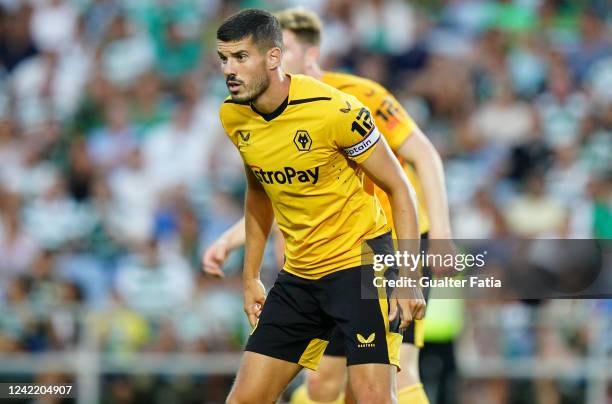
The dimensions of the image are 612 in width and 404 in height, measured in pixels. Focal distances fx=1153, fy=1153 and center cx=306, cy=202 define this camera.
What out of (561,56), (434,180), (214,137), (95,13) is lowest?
(434,180)

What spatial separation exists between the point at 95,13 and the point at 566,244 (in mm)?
7107

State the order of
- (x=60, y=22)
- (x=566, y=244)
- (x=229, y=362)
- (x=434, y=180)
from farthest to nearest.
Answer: (x=60, y=22), (x=229, y=362), (x=566, y=244), (x=434, y=180)

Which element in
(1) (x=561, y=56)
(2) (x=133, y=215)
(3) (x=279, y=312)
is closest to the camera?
(3) (x=279, y=312)

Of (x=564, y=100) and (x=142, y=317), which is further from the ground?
(x=564, y=100)

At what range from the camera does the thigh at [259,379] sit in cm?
542

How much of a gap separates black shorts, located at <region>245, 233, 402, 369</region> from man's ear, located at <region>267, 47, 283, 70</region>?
37.7 inches

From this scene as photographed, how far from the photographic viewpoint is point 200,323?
1011 centimetres

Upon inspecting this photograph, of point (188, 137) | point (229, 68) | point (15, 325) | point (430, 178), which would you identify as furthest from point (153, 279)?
point (229, 68)

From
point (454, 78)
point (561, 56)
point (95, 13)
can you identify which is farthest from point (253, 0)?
point (561, 56)

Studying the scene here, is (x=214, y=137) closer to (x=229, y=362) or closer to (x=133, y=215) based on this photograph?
(x=133, y=215)

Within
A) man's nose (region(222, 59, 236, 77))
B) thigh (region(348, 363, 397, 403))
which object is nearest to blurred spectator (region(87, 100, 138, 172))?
man's nose (region(222, 59, 236, 77))

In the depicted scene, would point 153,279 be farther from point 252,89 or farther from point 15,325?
point 252,89

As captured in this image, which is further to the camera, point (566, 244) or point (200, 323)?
point (200, 323)

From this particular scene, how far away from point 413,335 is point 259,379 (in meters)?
1.26
